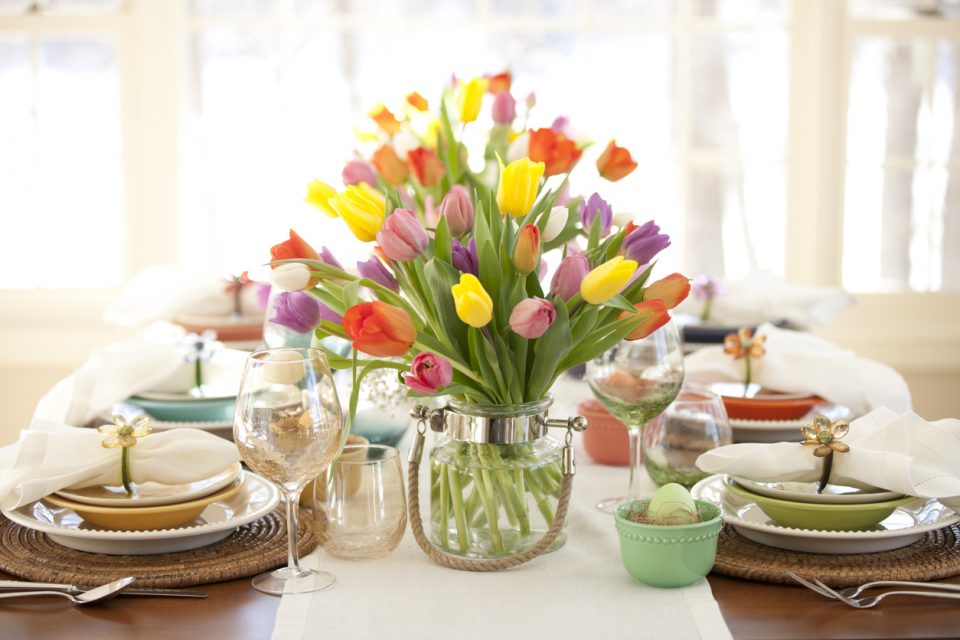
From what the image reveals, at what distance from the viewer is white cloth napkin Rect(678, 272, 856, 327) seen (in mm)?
2100

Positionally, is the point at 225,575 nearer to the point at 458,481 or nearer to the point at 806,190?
the point at 458,481

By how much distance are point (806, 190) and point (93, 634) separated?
277 centimetres

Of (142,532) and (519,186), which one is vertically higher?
(519,186)

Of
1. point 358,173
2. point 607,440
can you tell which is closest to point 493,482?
point 607,440

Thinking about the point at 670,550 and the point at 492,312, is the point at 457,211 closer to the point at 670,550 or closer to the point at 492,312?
the point at 492,312

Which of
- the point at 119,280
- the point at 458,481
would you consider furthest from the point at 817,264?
the point at 458,481

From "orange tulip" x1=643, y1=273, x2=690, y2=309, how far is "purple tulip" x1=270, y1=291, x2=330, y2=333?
1.00 feet

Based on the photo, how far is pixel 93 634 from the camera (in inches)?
33.1

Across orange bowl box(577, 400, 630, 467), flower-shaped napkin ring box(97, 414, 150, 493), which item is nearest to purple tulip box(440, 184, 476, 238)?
flower-shaped napkin ring box(97, 414, 150, 493)

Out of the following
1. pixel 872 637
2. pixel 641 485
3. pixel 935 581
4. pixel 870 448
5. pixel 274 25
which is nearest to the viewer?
pixel 872 637

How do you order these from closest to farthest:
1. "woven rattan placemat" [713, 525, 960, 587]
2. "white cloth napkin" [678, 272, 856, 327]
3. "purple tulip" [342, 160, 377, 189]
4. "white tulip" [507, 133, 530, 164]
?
"woven rattan placemat" [713, 525, 960, 587] → "white tulip" [507, 133, 530, 164] → "purple tulip" [342, 160, 377, 189] → "white cloth napkin" [678, 272, 856, 327]

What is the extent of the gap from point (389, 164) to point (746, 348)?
1.90 feet

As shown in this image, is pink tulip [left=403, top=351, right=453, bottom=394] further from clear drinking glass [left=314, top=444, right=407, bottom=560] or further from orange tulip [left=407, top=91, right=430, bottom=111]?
orange tulip [left=407, top=91, right=430, bottom=111]

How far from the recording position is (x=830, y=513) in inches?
39.3
